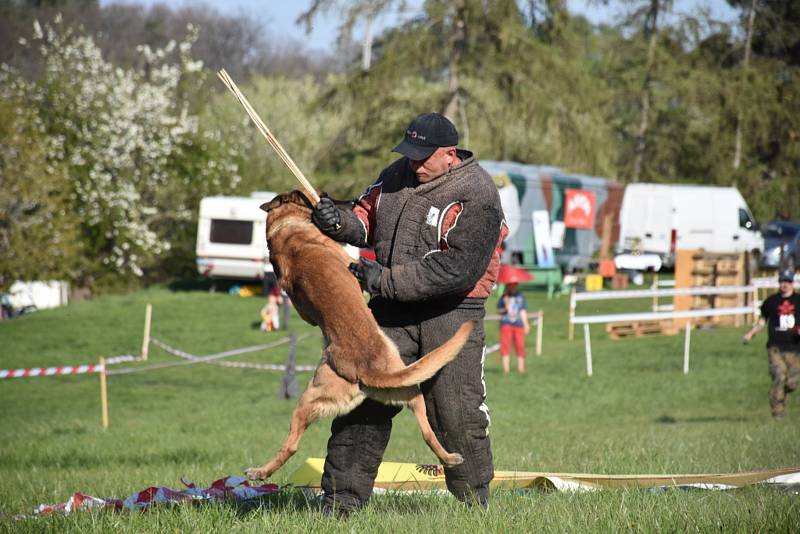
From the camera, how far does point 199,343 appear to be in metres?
24.8

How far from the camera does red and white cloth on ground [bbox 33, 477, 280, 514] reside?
5.46 metres

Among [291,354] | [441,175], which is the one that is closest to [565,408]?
[291,354]

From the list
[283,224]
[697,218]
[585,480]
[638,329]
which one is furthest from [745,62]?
[283,224]

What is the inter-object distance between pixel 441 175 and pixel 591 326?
21.8 m

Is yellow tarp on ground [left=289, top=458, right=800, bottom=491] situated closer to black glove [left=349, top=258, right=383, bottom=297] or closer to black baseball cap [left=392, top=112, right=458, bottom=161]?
black glove [left=349, top=258, right=383, bottom=297]

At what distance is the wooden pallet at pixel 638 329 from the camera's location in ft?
78.3

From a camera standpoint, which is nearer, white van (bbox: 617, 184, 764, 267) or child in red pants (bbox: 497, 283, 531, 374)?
child in red pants (bbox: 497, 283, 531, 374)

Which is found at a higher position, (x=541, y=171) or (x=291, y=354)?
(x=541, y=171)

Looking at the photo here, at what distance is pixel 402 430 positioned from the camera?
1405 cm

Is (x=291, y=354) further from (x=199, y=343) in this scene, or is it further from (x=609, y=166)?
(x=609, y=166)

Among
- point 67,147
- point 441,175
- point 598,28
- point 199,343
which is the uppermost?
point 598,28

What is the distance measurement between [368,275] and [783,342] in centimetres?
980

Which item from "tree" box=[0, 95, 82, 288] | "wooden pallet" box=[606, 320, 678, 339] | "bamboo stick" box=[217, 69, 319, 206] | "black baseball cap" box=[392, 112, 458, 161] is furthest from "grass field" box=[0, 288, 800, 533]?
"tree" box=[0, 95, 82, 288]

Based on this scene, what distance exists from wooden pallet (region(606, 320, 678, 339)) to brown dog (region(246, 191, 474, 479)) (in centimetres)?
1948
